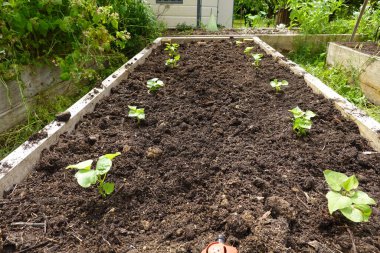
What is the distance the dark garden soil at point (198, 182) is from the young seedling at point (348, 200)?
96 millimetres

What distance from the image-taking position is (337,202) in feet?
3.86

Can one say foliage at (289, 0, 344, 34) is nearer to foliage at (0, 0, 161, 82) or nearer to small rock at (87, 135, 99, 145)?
foliage at (0, 0, 161, 82)

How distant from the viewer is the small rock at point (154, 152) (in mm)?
1731

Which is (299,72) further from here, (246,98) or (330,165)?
(330,165)

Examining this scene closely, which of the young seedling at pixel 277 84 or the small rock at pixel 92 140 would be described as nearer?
the small rock at pixel 92 140

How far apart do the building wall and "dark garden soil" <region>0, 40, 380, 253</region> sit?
5071 millimetres

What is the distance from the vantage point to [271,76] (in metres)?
3.06

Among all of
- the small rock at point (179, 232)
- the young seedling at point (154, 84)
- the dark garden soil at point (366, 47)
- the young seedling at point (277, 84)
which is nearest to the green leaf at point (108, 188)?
the small rock at point (179, 232)

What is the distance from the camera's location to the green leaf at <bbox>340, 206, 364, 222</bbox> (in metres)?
1.14

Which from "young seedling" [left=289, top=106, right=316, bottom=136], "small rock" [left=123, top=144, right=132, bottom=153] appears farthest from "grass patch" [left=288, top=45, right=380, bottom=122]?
"small rock" [left=123, top=144, right=132, bottom=153]

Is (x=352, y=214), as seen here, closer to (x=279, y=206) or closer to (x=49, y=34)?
(x=279, y=206)

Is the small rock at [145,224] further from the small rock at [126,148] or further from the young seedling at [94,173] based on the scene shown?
the small rock at [126,148]

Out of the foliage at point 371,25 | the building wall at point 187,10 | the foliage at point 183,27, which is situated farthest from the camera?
the building wall at point 187,10

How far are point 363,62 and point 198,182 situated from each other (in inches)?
114
